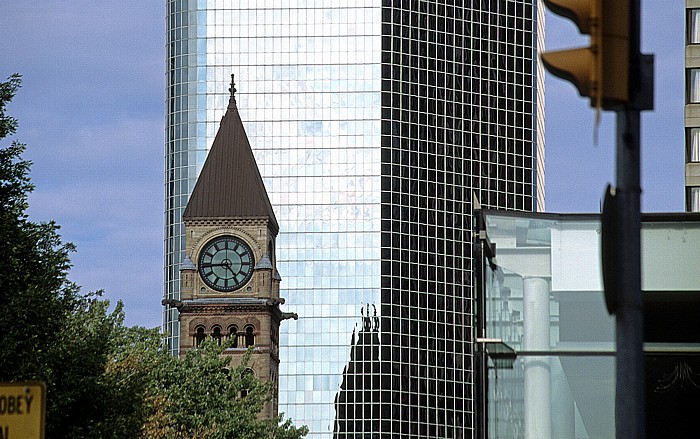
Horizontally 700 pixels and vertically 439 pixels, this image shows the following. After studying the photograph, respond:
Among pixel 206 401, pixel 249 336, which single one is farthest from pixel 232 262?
pixel 206 401

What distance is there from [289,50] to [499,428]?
137918 millimetres

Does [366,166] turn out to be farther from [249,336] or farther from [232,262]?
[249,336]

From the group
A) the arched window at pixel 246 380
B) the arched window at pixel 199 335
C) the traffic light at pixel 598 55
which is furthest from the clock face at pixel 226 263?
the traffic light at pixel 598 55

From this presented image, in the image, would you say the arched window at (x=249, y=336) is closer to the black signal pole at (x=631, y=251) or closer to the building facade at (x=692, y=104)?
the building facade at (x=692, y=104)

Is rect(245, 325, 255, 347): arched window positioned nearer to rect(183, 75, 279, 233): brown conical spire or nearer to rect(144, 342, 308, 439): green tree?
rect(183, 75, 279, 233): brown conical spire

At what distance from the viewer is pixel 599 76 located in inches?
294

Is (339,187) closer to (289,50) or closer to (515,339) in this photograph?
(289,50)

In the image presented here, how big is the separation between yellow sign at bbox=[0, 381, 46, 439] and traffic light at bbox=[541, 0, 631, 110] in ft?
9.93

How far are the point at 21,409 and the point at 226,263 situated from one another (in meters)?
121

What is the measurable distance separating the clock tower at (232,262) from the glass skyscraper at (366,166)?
2200cm

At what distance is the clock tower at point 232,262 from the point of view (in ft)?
414

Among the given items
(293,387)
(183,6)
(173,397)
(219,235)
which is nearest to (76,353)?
(173,397)

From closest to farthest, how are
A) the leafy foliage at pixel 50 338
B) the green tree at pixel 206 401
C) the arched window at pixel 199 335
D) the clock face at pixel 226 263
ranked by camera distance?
the leafy foliage at pixel 50 338 → the green tree at pixel 206 401 → the arched window at pixel 199 335 → the clock face at pixel 226 263

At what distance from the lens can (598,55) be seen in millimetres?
7504
